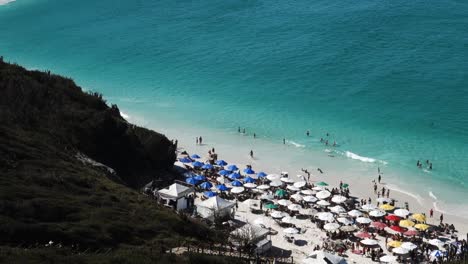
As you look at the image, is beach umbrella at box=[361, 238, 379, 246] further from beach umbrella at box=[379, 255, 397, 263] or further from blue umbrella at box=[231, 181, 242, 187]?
blue umbrella at box=[231, 181, 242, 187]

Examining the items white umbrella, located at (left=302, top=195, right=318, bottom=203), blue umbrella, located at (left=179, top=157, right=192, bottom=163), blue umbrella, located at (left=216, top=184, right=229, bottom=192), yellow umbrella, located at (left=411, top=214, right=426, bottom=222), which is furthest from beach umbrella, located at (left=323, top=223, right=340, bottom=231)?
blue umbrella, located at (left=179, top=157, right=192, bottom=163)

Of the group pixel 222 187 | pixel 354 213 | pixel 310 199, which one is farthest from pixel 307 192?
pixel 222 187

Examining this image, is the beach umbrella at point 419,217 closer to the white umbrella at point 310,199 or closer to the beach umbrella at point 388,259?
the beach umbrella at point 388,259

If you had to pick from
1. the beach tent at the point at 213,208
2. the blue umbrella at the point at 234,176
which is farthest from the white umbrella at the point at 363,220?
the blue umbrella at the point at 234,176

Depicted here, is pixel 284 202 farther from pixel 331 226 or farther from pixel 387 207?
pixel 387 207

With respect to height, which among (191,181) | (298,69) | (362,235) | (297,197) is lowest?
(362,235)

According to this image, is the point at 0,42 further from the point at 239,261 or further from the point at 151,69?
the point at 239,261
